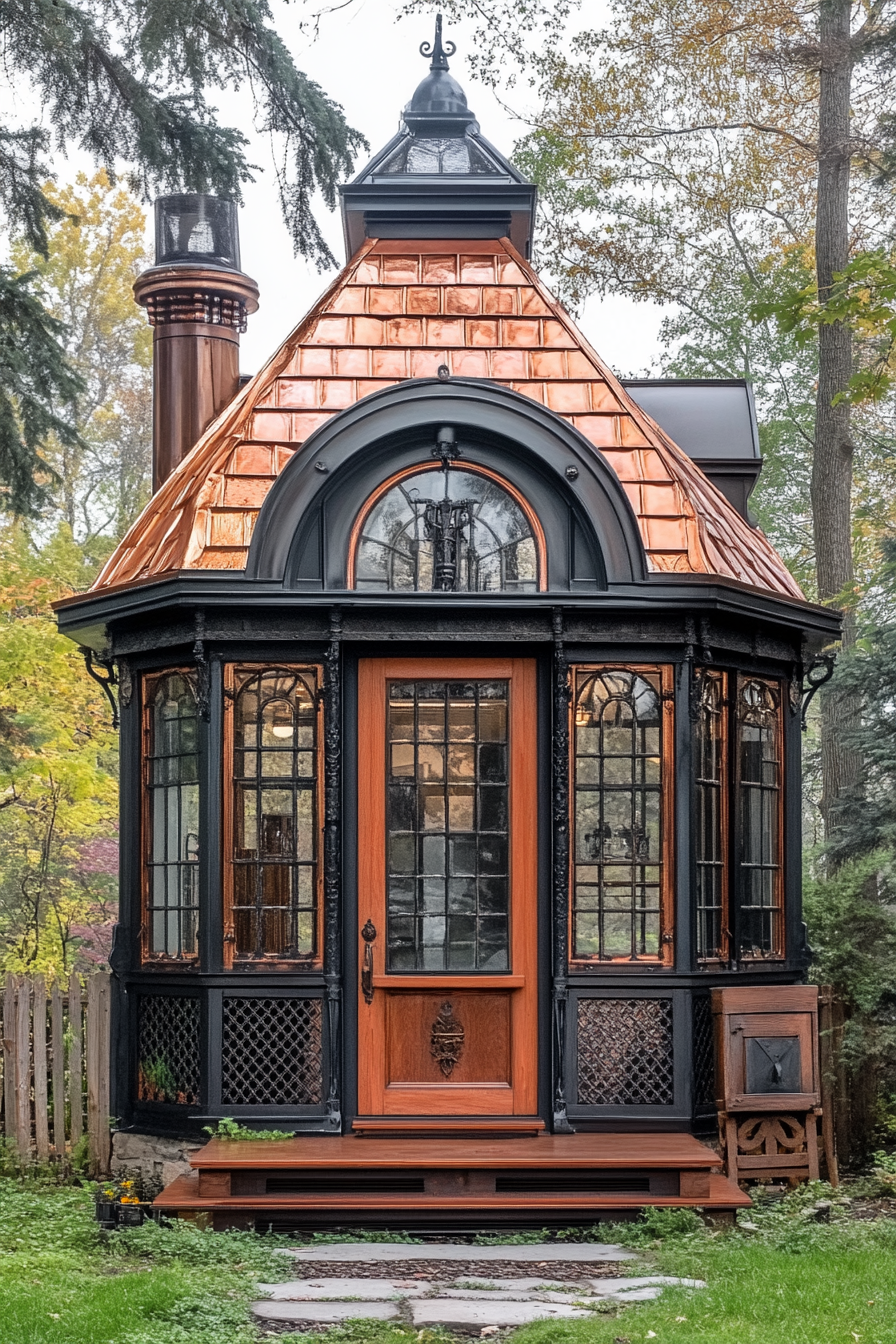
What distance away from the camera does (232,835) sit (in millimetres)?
9094

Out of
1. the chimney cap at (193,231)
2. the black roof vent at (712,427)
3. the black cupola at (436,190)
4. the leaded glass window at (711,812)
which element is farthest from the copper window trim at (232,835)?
the chimney cap at (193,231)

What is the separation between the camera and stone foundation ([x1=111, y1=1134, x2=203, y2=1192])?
9062mm

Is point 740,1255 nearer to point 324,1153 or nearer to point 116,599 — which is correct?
point 324,1153

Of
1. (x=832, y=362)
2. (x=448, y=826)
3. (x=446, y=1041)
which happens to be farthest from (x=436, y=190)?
(x=832, y=362)

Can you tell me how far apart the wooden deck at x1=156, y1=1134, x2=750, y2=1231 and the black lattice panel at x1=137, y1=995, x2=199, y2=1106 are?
866 mm

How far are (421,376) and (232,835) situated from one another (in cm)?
278

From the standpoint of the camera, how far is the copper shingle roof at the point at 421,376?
9.29 metres

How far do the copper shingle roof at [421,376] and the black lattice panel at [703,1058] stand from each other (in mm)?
2364

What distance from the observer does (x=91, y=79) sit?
9961 mm

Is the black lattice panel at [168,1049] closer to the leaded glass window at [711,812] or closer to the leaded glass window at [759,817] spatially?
the leaded glass window at [711,812]

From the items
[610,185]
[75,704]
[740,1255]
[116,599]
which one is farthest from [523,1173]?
[610,185]

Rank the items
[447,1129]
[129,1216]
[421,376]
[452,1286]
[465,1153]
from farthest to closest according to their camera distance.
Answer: [421,376], [447,1129], [465,1153], [129,1216], [452,1286]

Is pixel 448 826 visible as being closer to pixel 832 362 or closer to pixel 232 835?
pixel 232 835

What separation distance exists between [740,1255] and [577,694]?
10.2 ft
